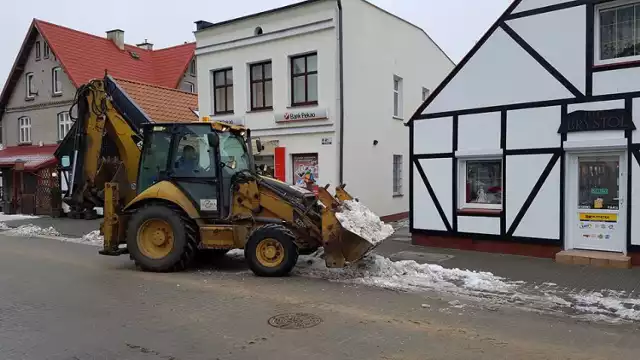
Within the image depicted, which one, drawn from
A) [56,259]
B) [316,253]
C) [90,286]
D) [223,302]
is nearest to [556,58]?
[316,253]

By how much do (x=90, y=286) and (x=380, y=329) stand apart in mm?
5106

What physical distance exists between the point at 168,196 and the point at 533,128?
296 inches

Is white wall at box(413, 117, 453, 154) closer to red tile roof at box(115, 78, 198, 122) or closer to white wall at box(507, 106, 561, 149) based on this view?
white wall at box(507, 106, 561, 149)

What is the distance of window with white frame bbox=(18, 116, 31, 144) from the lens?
90.5 feet

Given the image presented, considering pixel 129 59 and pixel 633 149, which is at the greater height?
pixel 129 59

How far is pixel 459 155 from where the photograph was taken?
1161 centimetres

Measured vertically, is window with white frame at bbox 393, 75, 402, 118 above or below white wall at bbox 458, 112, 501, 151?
above

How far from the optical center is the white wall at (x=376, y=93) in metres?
16.1

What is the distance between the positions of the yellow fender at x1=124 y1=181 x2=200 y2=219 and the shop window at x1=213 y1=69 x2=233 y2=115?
891 centimetres

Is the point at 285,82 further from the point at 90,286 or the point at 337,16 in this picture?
the point at 90,286

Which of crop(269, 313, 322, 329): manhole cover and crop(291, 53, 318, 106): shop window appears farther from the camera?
crop(291, 53, 318, 106): shop window

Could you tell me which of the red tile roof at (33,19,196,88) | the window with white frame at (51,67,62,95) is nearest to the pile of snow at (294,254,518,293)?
the red tile roof at (33,19,196,88)

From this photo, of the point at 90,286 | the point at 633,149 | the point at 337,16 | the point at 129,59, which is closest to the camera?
the point at 90,286

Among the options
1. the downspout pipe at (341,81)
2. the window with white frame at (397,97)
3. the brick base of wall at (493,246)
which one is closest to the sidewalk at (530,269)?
the brick base of wall at (493,246)
